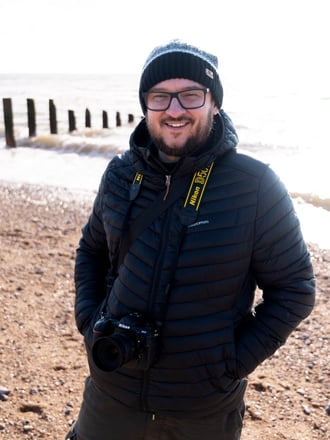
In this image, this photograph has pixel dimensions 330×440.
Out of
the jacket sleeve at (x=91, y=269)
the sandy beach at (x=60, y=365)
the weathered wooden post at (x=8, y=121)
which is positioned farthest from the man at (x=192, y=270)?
the weathered wooden post at (x=8, y=121)

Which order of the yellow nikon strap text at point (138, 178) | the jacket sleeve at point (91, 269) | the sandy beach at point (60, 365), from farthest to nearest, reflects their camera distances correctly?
the sandy beach at point (60, 365) < the jacket sleeve at point (91, 269) < the yellow nikon strap text at point (138, 178)

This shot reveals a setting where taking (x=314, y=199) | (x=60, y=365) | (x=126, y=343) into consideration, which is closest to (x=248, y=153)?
(x=126, y=343)

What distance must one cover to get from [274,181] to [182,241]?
1.38ft

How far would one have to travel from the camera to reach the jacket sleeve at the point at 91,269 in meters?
2.57

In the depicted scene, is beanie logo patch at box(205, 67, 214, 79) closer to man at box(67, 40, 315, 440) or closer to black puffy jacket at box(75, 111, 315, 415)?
man at box(67, 40, 315, 440)

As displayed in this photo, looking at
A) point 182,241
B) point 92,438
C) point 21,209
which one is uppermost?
point 182,241

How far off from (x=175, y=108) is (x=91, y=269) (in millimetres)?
902

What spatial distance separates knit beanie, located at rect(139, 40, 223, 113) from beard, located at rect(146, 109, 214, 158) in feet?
0.50

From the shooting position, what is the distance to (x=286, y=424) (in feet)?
12.3

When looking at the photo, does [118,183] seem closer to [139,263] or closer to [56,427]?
[139,263]

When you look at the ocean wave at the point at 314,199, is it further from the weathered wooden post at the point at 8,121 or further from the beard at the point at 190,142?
the weathered wooden post at the point at 8,121

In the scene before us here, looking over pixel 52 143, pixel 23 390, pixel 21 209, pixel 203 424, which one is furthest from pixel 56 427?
pixel 52 143

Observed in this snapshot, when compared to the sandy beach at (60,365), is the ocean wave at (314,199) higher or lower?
lower

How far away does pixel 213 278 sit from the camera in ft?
7.14
